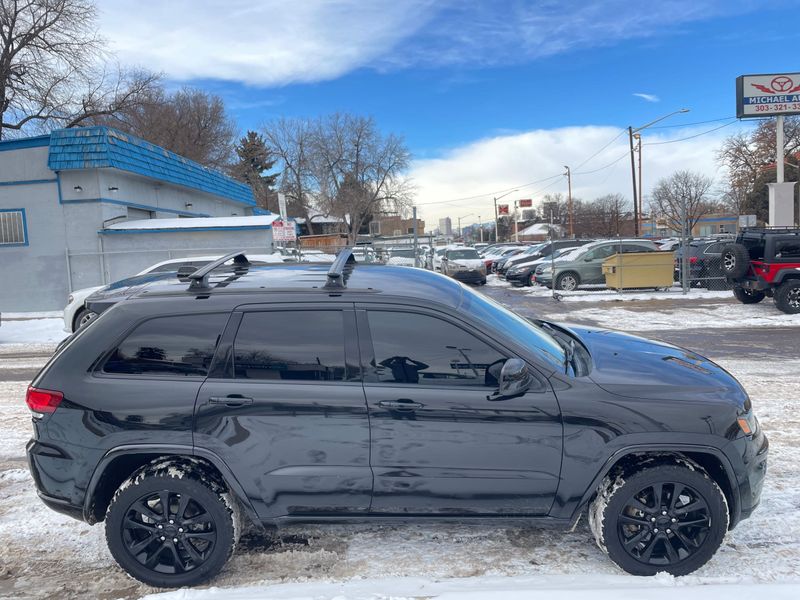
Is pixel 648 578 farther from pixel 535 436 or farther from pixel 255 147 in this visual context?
pixel 255 147

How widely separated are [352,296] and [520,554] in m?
1.85

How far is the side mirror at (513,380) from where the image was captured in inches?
117

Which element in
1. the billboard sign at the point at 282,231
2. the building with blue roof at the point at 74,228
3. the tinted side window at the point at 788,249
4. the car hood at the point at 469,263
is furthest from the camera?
the car hood at the point at 469,263

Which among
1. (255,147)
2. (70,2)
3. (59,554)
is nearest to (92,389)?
(59,554)

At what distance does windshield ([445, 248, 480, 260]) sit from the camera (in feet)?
82.2

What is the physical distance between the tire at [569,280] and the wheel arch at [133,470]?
57.5 ft

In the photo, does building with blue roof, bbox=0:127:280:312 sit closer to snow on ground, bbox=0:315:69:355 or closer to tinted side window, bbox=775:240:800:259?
snow on ground, bbox=0:315:69:355

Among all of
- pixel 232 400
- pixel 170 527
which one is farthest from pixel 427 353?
pixel 170 527

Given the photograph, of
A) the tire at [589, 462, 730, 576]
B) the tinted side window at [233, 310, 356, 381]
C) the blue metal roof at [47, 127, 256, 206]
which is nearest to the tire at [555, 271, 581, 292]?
the blue metal roof at [47, 127, 256, 206]

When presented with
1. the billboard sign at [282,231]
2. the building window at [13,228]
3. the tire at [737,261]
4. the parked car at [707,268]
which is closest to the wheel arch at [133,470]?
the billboard sign at [282,231]

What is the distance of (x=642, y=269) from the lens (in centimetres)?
1739

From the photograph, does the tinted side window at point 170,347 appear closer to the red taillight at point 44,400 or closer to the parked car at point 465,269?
the red taillight at point 44,400

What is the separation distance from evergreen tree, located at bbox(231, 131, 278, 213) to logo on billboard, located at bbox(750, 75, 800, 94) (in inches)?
1964

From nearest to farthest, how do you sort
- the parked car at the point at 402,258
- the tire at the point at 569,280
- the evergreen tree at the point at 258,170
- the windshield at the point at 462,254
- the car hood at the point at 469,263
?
1. the tire at the point at 569,280
2. the parked car at the point at 402,258
3. the car hood at the point at 469,263
4. the windshield at the point at 462,254
5. the evergreen tree at the point at 258,170
